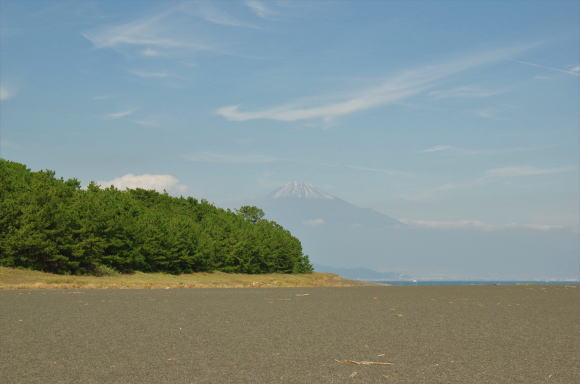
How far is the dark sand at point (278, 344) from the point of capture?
23.5 feet

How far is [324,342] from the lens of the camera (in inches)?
385

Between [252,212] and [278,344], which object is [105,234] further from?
[252,212]

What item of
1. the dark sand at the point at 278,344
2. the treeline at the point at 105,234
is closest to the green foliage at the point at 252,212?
the treeline at the point at 105,234

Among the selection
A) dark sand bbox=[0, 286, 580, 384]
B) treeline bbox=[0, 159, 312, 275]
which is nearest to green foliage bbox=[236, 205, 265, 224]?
treeline bbox=[0, 159, 312, 275]

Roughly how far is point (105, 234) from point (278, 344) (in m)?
41.5

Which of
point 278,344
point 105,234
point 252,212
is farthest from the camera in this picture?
point 252,212

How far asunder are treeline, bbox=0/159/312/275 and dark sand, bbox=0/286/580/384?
2705 centimetres

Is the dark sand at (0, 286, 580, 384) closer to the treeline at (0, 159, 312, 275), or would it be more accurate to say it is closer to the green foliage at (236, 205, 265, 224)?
the treeline at (0, 159, 312, 275)

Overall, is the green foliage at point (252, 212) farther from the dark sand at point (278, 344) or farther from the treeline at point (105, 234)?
the dark sand at point (278, 344)

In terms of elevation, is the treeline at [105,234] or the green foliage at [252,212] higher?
the green foliage at [252,212]

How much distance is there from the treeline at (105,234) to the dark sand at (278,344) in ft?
88.7

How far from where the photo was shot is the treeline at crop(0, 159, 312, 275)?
40156 millimetres

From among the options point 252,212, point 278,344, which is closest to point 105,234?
point 278,344

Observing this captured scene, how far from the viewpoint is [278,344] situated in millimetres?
9469
